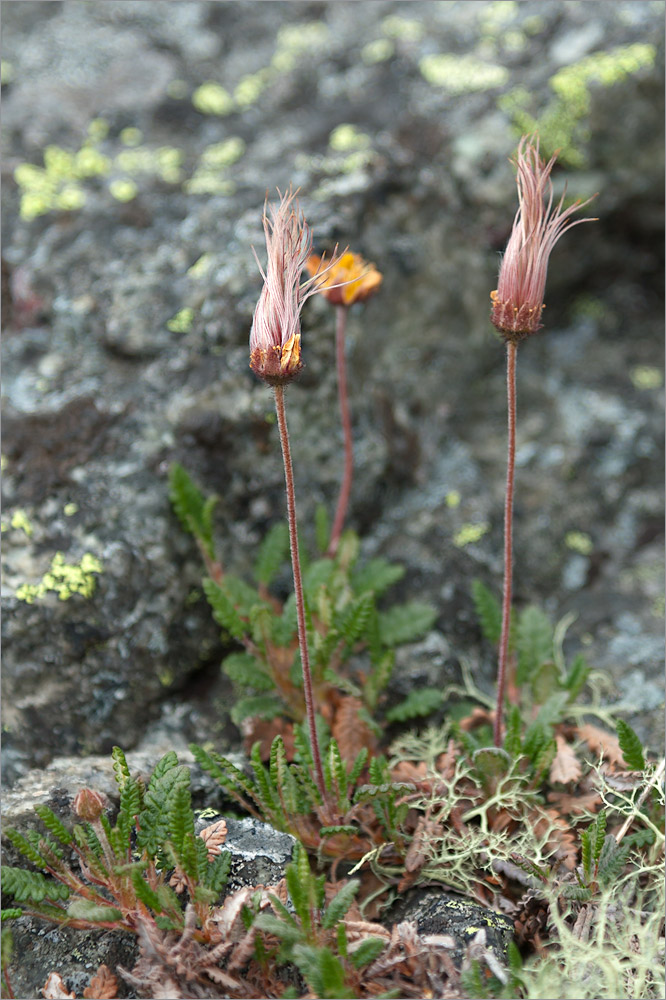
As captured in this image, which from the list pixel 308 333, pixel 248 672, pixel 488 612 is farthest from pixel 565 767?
pixel 308 333

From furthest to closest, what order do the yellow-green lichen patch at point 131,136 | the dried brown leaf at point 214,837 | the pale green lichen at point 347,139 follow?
the yellow-green lichen patch at point 131,136 < the pale green lichen at point 347,139 < the dried brown leaf at point 214,837

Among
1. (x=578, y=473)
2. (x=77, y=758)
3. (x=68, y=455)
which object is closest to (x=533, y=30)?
(x=578, y=473)

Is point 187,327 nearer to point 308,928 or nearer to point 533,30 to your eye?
point 308,928

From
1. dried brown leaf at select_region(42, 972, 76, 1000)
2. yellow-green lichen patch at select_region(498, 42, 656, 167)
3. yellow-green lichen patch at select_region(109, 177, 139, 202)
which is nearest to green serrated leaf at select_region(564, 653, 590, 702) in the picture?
dried brown leaf at select_region(42, 972, 76, 1000)

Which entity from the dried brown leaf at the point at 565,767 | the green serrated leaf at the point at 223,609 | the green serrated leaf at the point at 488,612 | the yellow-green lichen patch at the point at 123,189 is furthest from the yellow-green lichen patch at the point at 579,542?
the yellow-green lichen patch at the point at 123,189

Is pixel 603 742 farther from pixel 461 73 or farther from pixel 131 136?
pixel 131 136

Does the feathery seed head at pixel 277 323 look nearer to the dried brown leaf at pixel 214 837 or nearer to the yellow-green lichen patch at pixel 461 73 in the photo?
the dried brown leaf at pixel 214 837
